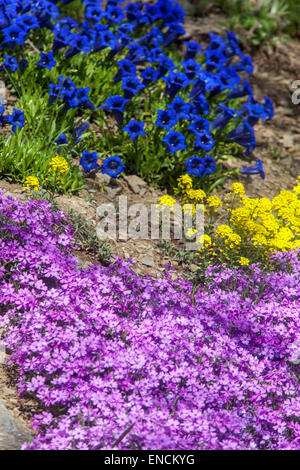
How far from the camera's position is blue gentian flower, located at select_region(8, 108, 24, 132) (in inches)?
208

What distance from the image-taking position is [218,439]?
11.0 ft

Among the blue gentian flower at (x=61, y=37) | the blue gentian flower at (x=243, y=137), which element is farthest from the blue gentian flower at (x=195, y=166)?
the blue gentian flower at (x=61, y=37)

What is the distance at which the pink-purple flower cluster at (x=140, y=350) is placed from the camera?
3.31 meters

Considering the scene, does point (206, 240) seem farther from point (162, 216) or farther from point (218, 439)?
point (218, 439)

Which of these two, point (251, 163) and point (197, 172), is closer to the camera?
point (197, 172)

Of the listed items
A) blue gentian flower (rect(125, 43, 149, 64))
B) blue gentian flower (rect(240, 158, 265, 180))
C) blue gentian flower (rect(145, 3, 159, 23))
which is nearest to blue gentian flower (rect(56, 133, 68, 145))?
blue gentian flower (rect(125, 43, 149, 64))

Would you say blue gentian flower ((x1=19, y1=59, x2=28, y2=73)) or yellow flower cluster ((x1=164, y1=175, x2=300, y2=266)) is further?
blue gentian flower ((x1=19, y1=59, x2=28, y2=73))

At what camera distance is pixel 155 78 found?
19.7 feet

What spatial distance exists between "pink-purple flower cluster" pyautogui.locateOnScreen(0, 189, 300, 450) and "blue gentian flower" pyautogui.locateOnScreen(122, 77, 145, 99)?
1.81 metres

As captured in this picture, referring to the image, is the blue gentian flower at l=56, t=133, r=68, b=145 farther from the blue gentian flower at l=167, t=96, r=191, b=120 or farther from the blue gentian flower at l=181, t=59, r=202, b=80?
the blue gentian flower at l=181, t=59, r=202, b=80

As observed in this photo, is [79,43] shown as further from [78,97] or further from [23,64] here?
[78,97]

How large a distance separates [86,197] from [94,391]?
238 cm
